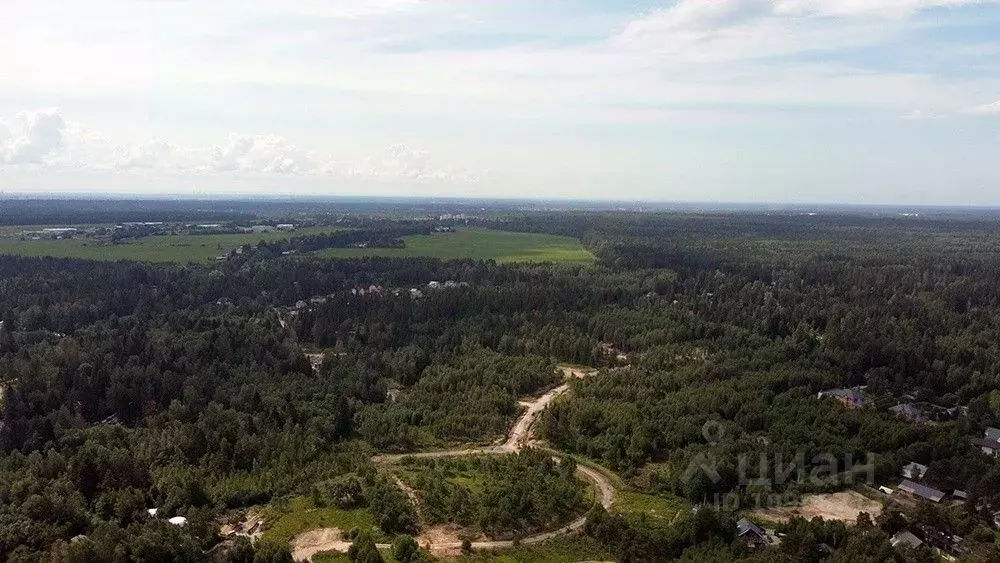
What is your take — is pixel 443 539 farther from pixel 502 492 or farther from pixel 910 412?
pixel 910 412

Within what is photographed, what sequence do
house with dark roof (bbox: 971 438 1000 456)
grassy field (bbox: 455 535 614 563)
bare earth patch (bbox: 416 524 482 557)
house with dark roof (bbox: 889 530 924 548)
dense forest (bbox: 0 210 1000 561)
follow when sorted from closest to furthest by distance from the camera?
1. house with dark roof (bbox: 889 530 924 548)
2. grassy field (bbox: 455 535 614 563)
3. bare earth patch (bbox: 416 524 482 557)
4. dense forest (bbox: 0 210 1000 561)
5. house with dark roof (bbox: 971 438 1000 456)

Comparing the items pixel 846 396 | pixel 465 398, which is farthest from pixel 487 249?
pixel 846 396

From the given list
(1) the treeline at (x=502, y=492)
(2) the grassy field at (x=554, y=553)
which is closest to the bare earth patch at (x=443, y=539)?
(1) the treeline at (x=502, y=492)

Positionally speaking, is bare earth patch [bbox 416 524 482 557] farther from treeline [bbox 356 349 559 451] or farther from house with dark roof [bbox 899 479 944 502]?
house with dark roof [bbox 899 479 944 502]

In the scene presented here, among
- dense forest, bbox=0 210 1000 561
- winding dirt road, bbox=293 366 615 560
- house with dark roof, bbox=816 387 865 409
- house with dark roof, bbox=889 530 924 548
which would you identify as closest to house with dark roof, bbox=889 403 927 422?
dense forest, bbox=0 210 1000 561

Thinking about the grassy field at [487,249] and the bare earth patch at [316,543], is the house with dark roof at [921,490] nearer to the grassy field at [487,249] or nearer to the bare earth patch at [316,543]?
the bare earth patch at [316,543]

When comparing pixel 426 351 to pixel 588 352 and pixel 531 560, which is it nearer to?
pixel 588 352

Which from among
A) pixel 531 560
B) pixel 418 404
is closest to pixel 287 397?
pixel 418 404
